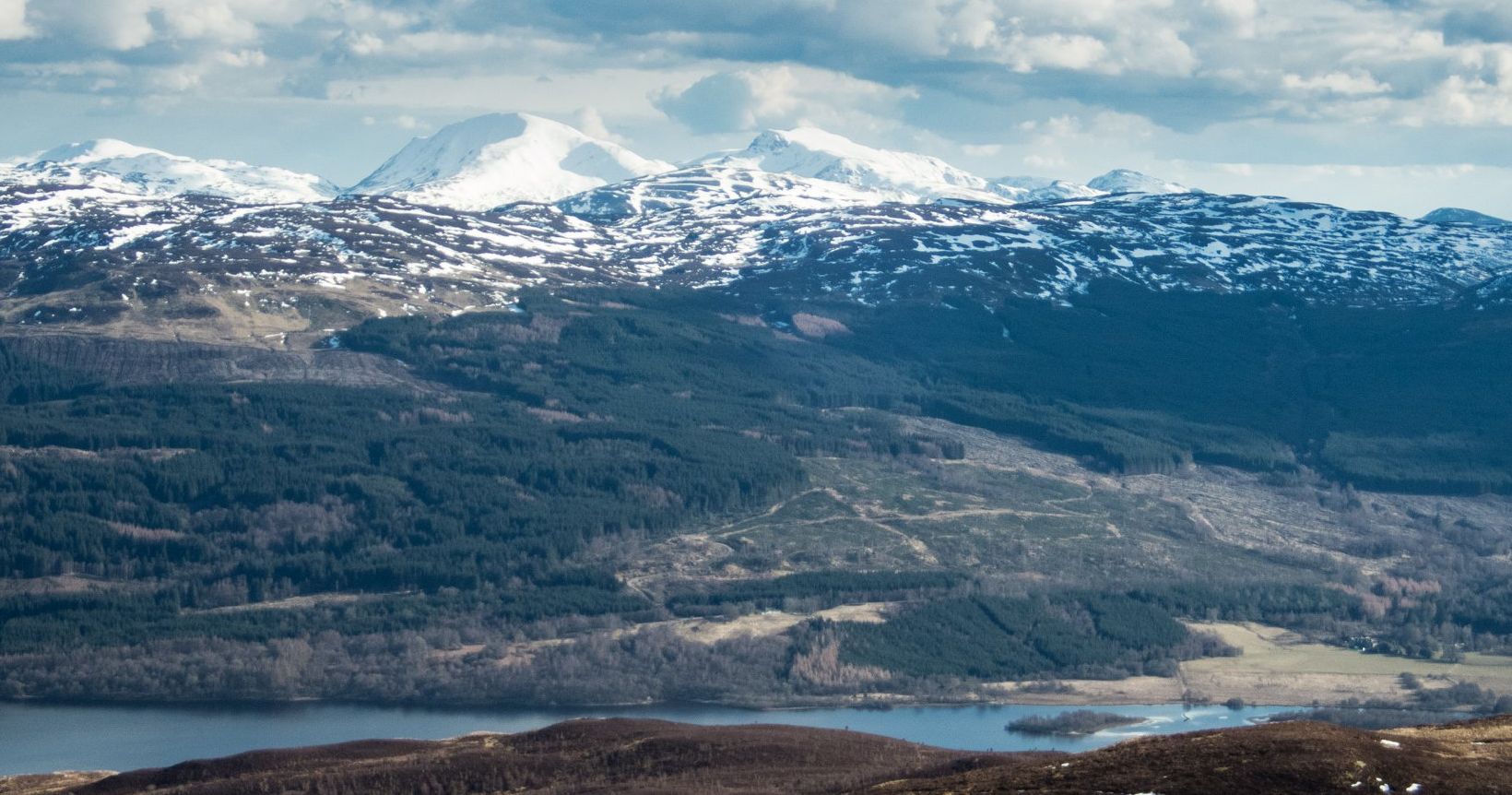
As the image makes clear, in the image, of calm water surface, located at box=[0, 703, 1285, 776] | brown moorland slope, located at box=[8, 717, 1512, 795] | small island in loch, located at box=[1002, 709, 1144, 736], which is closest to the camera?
brown moorland slope, located at box=[8, 717, 1512, 795]

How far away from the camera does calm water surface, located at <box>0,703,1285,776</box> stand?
163875 millimetres

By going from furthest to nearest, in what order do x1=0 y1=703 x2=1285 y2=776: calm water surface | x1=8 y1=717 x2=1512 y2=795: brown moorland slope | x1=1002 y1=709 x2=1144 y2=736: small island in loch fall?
x1=1002 y1=709 x2=1144 y2=736: small island in loch
x1=0 y1=703 x2=1285 y2=776: calm water surface
x1=8 y1=717 x2=1512 y2=795: brown moorland slope

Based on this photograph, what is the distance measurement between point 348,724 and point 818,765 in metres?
74.4

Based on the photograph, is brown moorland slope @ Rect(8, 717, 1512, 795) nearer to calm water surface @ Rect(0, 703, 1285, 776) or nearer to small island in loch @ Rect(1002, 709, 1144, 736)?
calm water surface @ Rect(0, 703, 1285, 776)

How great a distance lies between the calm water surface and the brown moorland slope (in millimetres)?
35805

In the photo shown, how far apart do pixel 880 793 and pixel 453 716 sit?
102643mm

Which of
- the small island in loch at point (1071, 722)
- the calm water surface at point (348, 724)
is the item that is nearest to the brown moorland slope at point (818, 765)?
the calm water surface at point (348, 724)

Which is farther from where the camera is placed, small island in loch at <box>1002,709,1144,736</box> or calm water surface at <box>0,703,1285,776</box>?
small island in loch at <box>1002,709,1144,736</box>

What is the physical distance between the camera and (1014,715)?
608ft

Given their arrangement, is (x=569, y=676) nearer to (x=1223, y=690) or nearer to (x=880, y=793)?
(x=1223, y=690)

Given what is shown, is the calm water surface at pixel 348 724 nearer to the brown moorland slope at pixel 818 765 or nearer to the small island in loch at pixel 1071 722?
the small island in loch at pixel 1071 722

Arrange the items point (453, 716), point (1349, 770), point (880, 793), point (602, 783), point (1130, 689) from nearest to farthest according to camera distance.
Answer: point (1349, 770) → point (880, 793) → point (602, 783) → point (453, 716) → point (1130, 689)

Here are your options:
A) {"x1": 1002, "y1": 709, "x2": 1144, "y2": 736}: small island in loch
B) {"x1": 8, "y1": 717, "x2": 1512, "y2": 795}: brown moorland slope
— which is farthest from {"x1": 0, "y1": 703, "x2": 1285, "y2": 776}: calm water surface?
{"x1": 8, "y1": 717, "x2": 1512, "y2": 795}: brown moorland slope

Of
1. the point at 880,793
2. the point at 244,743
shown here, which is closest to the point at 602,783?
the point at 880,793
